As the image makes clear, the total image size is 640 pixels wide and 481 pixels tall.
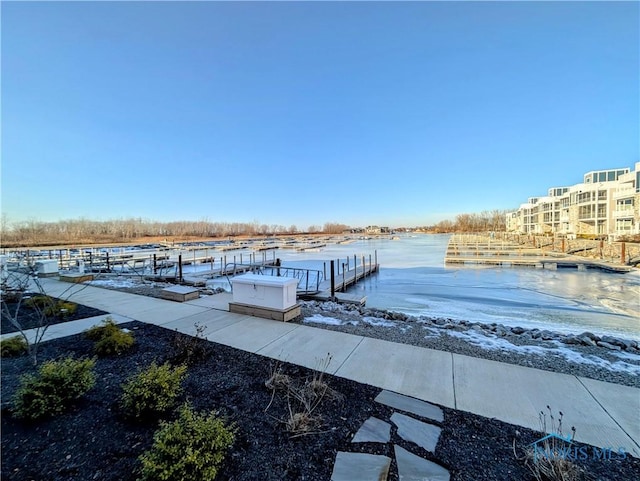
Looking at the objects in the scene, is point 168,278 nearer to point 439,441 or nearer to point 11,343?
point 11,343

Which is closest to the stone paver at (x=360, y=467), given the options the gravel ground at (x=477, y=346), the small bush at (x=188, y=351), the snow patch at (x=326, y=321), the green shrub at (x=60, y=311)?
the small bush at (x=188, y=351)

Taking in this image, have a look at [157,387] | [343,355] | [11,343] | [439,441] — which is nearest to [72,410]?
[157,387]

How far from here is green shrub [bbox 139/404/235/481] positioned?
175cm

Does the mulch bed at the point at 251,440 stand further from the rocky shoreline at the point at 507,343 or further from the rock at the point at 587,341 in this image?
the rock at the point at 587,341

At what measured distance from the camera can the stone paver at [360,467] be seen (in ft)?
6.19

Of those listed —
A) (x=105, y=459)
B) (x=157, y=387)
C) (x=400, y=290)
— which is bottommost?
(x=400, y=290)

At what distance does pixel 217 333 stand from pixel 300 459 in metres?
3.31

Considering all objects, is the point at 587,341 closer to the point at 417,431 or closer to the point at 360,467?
the point at 417,431

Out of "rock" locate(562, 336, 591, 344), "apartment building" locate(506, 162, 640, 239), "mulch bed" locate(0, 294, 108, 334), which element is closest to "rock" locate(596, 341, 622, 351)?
"rock" locate(562, 336, 591, 344)

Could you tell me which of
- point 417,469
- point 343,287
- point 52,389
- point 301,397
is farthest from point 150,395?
point 343,287

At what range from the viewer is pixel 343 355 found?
4.05m

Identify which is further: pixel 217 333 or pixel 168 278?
pixel 168 278

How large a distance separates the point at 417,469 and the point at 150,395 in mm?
2357

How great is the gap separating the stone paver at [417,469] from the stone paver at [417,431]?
0.53 feet
